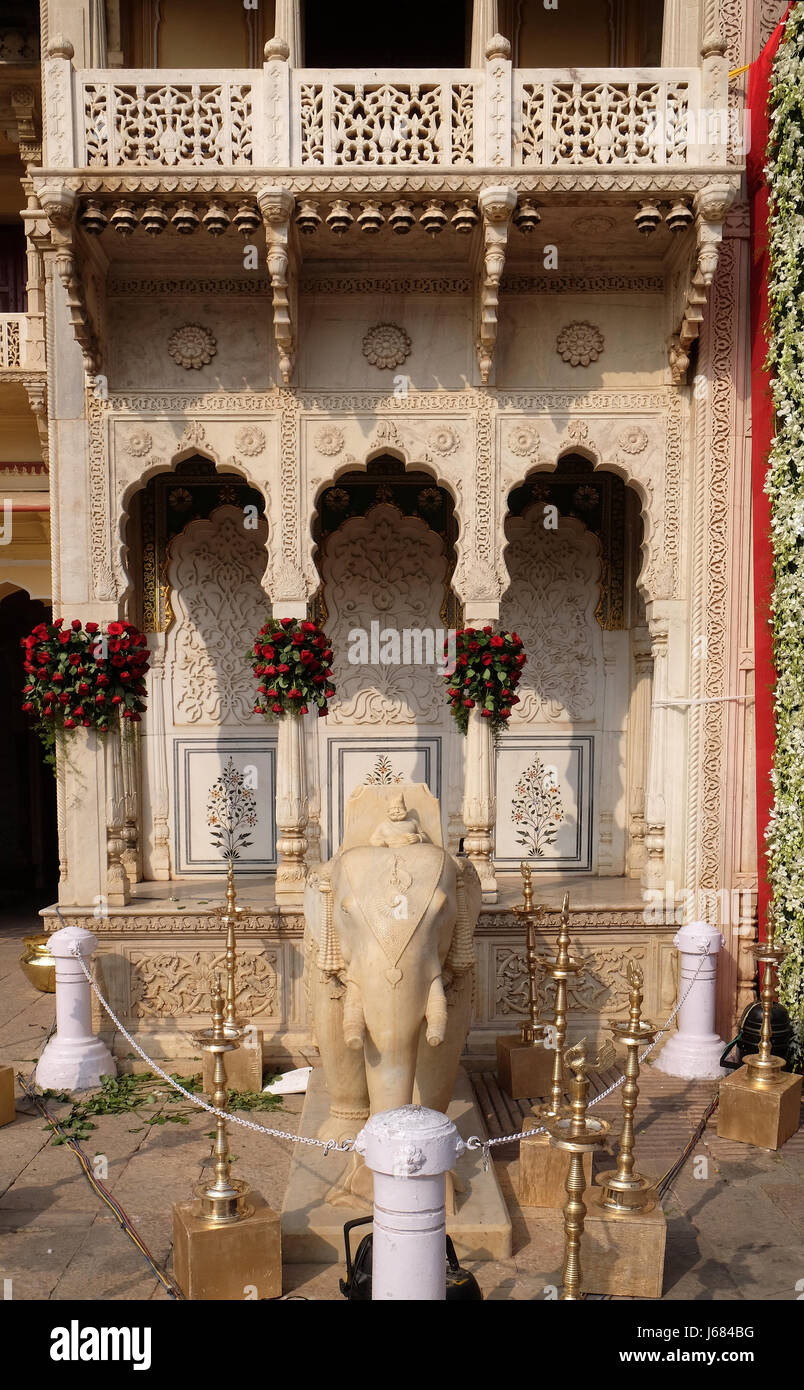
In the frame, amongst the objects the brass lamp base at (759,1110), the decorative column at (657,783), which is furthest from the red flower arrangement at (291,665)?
the brass lamp base at (759,1110)

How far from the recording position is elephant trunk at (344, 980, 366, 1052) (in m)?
4.44

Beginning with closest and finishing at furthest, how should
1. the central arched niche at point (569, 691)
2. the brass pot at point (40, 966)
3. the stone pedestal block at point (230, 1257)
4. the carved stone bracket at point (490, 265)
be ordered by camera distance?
the stone pedestal block at point (230, 1257), the carved stone bracket at point (490, 265), the brass pot at point (40, 966), the central arched niche at point (569, 691)

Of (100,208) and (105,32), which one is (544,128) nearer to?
(100,208)

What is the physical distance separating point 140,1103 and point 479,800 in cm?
304

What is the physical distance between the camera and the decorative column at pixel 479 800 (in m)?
7.46

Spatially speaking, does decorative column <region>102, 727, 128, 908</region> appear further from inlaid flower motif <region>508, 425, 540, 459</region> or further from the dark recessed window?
the dark recessed window

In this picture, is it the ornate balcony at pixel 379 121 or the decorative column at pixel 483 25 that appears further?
the decorative column at pixel 483 25

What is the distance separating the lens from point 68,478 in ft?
24.4

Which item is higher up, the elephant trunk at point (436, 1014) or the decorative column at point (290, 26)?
the decorative column at point (290, 26)

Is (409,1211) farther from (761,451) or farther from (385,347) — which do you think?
(385,347)

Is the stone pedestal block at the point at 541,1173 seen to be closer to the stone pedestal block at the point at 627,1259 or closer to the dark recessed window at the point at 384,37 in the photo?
the stone pedestal block at the point at 627,1259

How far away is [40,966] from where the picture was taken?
8.80 m

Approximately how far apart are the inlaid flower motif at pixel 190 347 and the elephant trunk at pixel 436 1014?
4.99 m

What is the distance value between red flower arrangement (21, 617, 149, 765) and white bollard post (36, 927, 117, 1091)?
1353mm
